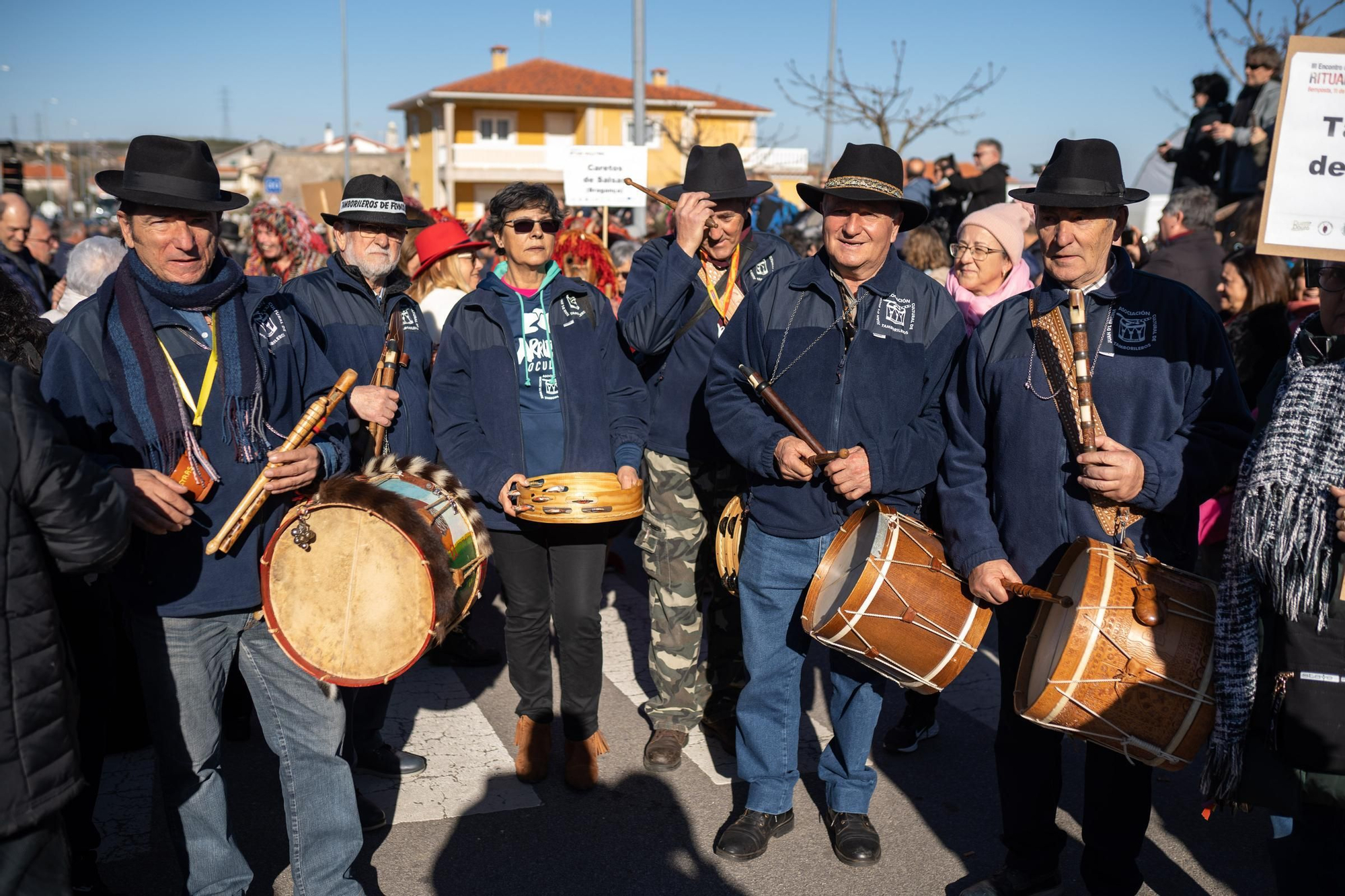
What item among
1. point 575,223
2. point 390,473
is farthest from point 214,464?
point 575,223

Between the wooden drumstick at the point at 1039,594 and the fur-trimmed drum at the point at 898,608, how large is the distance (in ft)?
0.80

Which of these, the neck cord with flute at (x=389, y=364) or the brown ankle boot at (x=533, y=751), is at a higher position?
the neck cord with flute at (x=389, y=364)

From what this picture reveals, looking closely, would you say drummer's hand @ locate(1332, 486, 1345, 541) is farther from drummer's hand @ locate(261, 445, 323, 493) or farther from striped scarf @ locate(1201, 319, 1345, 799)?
drummer's hand @ locate(261, 445, 323, 493)

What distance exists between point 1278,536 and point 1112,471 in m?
0.50

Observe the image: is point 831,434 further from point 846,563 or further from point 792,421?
point 846,563

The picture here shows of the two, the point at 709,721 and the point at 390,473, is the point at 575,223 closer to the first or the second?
the point at 709,721

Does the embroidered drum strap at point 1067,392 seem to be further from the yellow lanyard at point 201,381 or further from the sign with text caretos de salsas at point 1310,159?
the yellow lanyard at point 201,381

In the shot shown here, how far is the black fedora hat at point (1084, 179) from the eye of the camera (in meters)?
3.25

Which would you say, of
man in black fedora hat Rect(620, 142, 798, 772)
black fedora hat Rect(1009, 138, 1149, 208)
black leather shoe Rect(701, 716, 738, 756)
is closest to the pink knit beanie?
man in black fedora hat Rect(620, 142, 798, 772)

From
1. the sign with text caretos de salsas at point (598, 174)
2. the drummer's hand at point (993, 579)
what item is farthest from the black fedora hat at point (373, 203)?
the sign with text caretos de salsas at point (598, 174)

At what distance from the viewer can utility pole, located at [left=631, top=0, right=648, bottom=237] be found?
11.6 metres

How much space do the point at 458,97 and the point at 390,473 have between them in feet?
168

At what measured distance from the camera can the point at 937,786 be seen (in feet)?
14.7

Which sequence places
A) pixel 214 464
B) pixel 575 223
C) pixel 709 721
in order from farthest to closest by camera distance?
pixel 575 223 → pixel 709 721 → pixel 214 464
